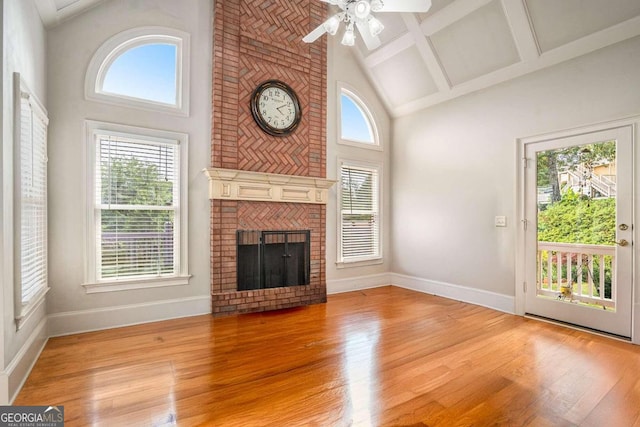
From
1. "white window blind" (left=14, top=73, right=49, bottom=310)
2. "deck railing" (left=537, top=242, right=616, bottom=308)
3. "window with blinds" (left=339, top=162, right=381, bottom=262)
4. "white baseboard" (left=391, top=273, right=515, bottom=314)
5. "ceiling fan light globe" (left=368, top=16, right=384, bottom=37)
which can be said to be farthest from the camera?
"window with blinds" (left=339, top=162, right=381, bottom=262)

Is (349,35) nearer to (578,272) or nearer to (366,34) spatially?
(366,34)

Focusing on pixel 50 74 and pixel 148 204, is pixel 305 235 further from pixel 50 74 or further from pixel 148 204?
pixel 50 74

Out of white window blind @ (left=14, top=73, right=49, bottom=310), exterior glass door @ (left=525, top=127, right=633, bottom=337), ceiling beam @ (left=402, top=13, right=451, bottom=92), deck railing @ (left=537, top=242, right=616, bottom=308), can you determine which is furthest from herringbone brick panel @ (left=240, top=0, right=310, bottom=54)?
deck railing @ (left=537, top=242, right=616, bottom=308)

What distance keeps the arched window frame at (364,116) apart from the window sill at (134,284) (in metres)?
3.12

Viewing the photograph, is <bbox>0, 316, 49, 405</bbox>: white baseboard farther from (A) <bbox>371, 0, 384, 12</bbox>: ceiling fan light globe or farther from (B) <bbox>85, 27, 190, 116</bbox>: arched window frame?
(A) <bbox>371, 0, 384, 12</bbox>: ceiling fan light globe

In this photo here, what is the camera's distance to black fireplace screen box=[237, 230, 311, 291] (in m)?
4.13

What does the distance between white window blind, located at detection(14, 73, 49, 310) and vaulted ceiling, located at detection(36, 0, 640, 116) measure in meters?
1.13

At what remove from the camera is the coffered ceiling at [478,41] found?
3.28 metres

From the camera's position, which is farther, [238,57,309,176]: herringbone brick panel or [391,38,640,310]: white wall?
[238,57,309,176]: herringbone brick panel

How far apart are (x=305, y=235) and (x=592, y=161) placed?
11.5ft

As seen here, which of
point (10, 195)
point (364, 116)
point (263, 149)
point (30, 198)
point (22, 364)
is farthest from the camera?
point (364, 116)

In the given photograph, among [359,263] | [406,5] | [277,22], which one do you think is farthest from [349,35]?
[359,263]

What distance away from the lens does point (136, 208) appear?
3.55 meters

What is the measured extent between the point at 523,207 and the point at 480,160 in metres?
0.87
